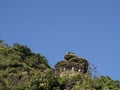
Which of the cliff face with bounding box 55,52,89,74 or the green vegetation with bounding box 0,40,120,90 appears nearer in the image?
the green vegetation with bounding box 0,40,120,90

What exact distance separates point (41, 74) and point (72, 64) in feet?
23.6

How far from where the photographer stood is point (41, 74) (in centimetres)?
3152

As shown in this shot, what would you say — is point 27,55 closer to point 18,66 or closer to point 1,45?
point 1,45

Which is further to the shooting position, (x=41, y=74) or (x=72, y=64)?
(x=72, y=64)

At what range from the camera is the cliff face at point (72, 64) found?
3778 centimetres

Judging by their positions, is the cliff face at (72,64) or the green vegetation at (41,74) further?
the cliff face at (72,64)

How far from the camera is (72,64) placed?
38.2m

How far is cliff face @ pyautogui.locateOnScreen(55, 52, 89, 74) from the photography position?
3778 centimetres

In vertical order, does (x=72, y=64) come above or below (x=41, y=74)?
above

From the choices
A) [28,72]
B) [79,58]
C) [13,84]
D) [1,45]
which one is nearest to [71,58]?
[79,58]

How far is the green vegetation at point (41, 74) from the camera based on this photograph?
3103cm

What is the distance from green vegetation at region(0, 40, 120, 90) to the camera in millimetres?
31031

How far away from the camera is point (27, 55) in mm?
47125

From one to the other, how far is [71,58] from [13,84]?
278 inches
